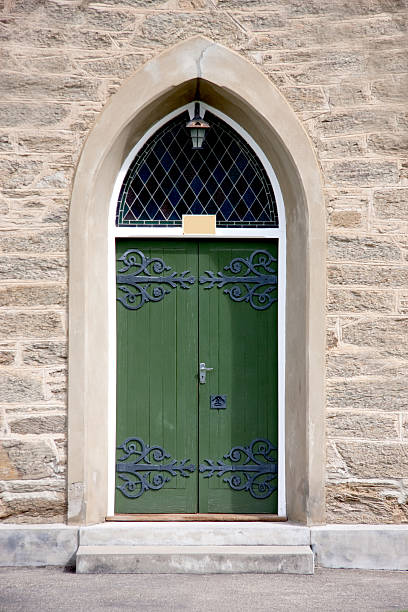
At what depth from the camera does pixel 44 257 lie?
6.23m

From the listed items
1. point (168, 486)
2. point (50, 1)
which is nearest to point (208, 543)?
point (168, 486)

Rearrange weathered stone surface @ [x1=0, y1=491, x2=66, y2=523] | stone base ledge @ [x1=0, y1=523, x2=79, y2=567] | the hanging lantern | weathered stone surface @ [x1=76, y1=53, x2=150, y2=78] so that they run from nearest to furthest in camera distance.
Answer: stone base ledge @ [x1=0, y1=523, x2=79, y2=567], weathered stone surface @ [x1=0, y1=491, x2=66, y2=523], weathered stone surface @ [x1=76, y1=53, x2=150, y2=78], the hanging lantern

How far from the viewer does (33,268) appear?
245 inches

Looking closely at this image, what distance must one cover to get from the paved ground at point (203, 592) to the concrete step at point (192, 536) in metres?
0.29

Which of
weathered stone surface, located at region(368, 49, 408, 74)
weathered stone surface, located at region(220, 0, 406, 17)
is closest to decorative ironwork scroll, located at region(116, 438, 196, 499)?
weathered stone surface, located at region(368, 49, 408, 74)

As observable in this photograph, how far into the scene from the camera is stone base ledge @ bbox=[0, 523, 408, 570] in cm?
604

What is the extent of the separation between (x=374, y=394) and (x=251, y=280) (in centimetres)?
123

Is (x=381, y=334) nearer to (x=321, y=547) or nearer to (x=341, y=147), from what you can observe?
(x=341, y=147)

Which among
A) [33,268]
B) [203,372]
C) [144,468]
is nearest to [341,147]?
[203,372]

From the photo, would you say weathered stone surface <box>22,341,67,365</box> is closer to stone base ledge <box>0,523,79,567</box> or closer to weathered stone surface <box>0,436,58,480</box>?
weathered stone surface <box>0,436,58,480</box>

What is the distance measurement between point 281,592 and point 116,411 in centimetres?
186

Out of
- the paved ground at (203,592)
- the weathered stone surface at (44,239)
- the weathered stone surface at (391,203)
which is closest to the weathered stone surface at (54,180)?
the weathered stone surface at (44,239)

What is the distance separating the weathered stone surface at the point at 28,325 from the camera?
621 centimetres

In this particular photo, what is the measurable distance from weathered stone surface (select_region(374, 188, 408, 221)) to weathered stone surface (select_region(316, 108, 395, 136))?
0.45m
